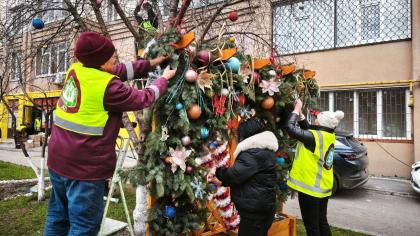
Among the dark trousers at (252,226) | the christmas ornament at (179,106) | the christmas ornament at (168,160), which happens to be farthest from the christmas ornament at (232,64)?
the dark trousers at (252,226)

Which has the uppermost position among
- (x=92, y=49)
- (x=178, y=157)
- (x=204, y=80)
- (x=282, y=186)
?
(x=92, y=49)

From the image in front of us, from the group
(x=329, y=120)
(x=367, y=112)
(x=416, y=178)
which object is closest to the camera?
(x=329, y=120)

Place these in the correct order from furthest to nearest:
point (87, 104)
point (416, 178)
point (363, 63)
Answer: point (363, 63) < point (416, 178) < point (87, 104)

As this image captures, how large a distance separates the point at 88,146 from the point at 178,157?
2.62 ft

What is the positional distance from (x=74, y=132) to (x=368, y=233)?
4.60 metres

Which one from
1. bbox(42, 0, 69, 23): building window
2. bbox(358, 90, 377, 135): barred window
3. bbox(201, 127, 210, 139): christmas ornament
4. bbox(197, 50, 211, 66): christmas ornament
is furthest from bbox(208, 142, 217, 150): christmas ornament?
bbox(358, 90, 377, 135): barred window

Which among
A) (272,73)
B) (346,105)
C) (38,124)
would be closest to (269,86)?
(272,73)

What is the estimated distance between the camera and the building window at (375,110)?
9758 mm

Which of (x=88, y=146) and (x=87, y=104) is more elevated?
(x=87, y=104)

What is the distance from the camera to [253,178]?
2.99m

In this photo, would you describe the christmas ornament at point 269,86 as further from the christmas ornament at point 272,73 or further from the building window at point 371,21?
the building window at point 371,21

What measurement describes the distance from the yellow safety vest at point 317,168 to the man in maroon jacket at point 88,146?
2037 millimetres

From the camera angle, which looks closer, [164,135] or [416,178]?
[164,135]

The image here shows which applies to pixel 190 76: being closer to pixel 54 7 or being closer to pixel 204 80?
pixel 204 80
